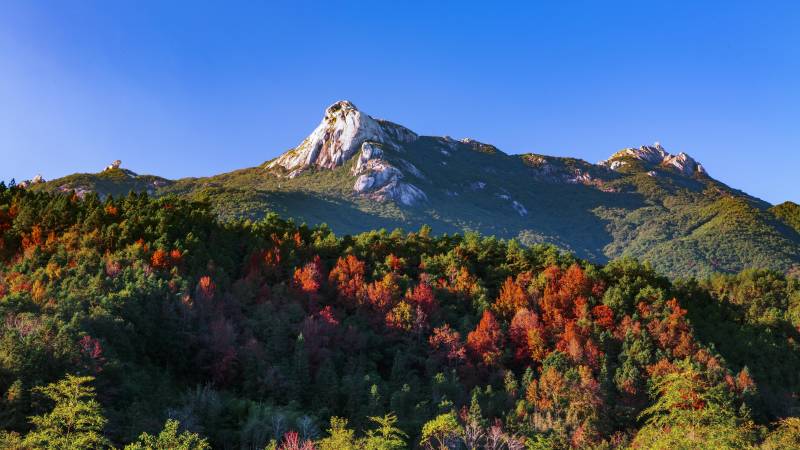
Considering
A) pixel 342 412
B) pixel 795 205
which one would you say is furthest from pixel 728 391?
pixel 795 205

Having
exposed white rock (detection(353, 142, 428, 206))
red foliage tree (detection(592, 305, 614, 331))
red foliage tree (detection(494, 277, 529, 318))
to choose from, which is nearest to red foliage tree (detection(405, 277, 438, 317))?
red foliage tree (detection(494, 277, 529, 318))

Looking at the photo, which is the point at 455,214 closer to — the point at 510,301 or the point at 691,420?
the point at 510,301

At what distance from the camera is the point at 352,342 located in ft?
157

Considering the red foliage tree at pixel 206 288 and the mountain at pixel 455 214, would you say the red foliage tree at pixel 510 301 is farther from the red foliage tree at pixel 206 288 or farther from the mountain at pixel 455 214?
the mountain at pixel 455 214

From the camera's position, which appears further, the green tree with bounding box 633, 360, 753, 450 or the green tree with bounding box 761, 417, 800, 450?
the green tree with bounding box 761, 417, 800, 450

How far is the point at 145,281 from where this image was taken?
44.9 m

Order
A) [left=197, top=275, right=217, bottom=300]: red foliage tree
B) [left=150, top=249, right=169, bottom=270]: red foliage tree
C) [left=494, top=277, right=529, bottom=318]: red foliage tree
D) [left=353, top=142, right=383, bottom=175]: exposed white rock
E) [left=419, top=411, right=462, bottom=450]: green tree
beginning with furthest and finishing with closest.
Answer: [left=353, top=142, right=383, bottom=175]: exposed white rock < [left=494, top=277, right=529, bottom=318]: red foliage tree < [left=150, top=249, right=169, bottom=270]: red foliage tree < [left=197, top=275, right=217, bottom=300]: red foliage tree < [left=419, top=411, right=462, bottom=450]: green tree

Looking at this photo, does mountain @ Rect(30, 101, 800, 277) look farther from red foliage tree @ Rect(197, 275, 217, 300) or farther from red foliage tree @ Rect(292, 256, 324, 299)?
red foliage tree @ Rect(197, 275, 217, 300)

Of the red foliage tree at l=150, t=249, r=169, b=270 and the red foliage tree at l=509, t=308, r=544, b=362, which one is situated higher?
the red foliage tree at l=150, t=249, r=169, b=270

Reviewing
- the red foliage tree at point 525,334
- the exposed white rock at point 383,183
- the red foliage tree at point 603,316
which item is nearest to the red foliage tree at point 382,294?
the red foliage tree at point 525,334

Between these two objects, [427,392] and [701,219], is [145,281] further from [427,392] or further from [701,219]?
[701,219]

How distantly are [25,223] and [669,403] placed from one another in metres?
53.8

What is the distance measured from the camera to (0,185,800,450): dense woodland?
31.2m

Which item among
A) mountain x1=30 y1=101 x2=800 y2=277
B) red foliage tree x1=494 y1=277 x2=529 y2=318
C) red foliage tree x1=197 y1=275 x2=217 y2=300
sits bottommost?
red foliage tree x1=197 y1=275 x2=217 y2=300
